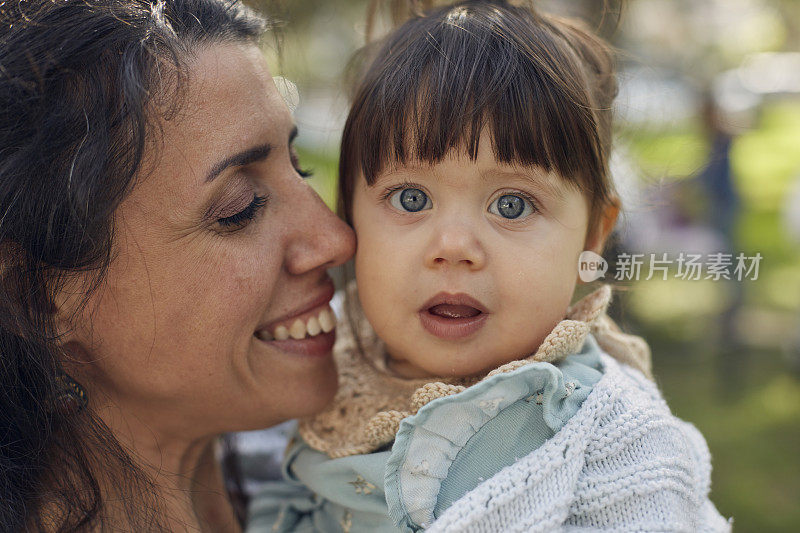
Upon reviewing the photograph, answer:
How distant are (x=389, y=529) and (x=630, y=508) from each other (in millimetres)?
545

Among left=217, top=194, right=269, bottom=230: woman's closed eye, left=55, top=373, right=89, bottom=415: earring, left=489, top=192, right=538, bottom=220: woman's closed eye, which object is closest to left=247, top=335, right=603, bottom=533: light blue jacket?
left=489, top=192, right=538, bottom=220: woman's closed eye

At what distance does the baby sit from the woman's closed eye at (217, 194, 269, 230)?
0.25 metres

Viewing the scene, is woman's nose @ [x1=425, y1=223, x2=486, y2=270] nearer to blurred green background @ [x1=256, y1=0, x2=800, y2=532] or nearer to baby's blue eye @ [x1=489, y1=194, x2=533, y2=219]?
baby's blue eye @ [x1=489, y1=194, x2=533, y2=219]

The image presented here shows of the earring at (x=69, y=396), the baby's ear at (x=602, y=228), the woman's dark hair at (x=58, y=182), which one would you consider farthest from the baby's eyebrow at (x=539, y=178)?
the earring at (x=69, y=396)

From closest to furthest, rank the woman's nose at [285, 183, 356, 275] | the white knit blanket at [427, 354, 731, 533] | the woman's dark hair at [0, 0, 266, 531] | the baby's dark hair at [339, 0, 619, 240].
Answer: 1. the white knit blanket at [427, 354, 731, 533]
2. the woman's dark hair at [0, 0, 266, 531]
3. the baby's dark hair at [339, 0, 619, 240]
4. the woman's nose at [285, 183, 356, 275]

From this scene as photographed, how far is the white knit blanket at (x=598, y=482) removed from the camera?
1407 millimetres

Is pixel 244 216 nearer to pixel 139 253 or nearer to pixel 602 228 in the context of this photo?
pixel 139 253

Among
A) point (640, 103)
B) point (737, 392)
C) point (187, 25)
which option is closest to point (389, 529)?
point (187, 25)

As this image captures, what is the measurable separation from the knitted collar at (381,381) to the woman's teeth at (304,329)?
19 cm

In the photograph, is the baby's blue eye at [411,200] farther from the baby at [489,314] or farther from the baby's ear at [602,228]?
the baby's ear at [602,228]

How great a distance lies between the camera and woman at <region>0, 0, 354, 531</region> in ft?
5.12

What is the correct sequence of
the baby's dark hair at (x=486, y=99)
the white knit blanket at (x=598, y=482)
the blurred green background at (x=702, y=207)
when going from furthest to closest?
the blurred green background at (x=702, y=207), the baby's dark hair at (x=486, y=99), the white knit blanket at (x=598, y=482)

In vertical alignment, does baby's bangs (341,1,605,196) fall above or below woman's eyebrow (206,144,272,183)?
above

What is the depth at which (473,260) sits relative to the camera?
63.2 inches
